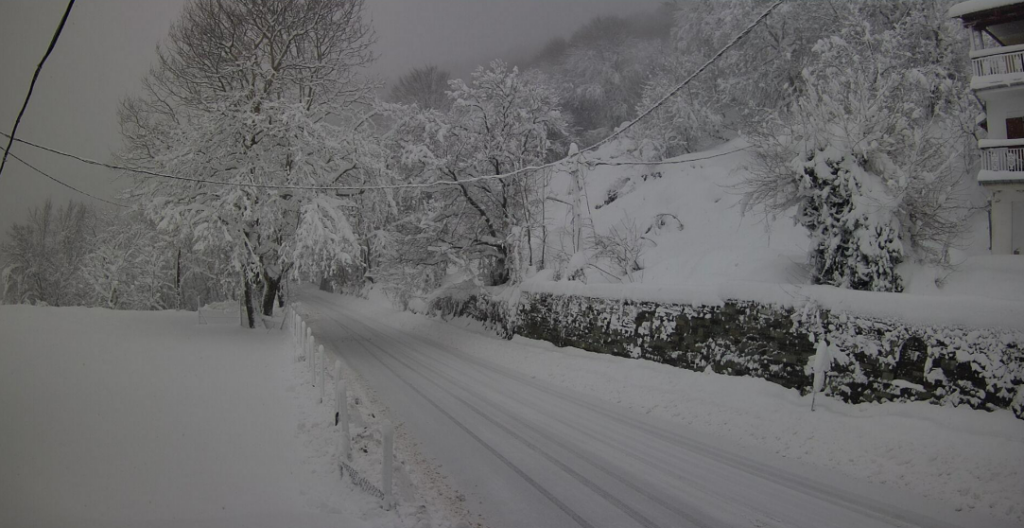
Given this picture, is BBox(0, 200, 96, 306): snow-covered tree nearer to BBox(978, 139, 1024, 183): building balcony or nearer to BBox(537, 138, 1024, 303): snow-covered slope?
BBox(537, 138, 1024, 303): snow-covered slope

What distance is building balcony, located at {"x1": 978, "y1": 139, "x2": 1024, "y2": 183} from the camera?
13.9m

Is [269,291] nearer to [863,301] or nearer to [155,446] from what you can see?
[155,446]

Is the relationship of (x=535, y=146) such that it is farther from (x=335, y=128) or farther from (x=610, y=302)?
(x=610, y=302)

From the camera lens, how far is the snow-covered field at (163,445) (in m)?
3.79

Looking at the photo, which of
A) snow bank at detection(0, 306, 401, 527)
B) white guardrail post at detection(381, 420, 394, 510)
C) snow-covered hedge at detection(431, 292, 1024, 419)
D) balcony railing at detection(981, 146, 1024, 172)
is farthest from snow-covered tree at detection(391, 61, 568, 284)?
balcony railing at detection(981, 146, 1024, 172)

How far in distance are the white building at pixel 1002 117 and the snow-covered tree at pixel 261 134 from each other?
20.4m

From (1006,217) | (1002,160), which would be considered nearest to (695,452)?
(1006,217)

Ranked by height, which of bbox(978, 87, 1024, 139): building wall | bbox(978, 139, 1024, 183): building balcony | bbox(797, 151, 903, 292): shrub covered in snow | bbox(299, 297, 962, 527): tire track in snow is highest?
bbox(978, 87, 1024, 139): building wall

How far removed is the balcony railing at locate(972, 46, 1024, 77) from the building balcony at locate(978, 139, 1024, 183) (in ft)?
8.06

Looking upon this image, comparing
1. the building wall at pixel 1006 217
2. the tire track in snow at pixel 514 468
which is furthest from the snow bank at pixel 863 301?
the tire track in snow at pixel 514 468

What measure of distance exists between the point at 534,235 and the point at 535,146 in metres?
3.74

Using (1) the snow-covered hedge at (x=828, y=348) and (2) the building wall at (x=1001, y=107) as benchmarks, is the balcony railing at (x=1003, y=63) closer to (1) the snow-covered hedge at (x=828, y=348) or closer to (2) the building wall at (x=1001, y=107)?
(2) the building wall at (x=1001, y=107)

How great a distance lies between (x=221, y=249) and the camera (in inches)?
601

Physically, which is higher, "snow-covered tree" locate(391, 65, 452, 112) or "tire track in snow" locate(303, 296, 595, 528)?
"snow-covered tree" locate(391, 65, 452, 112)
